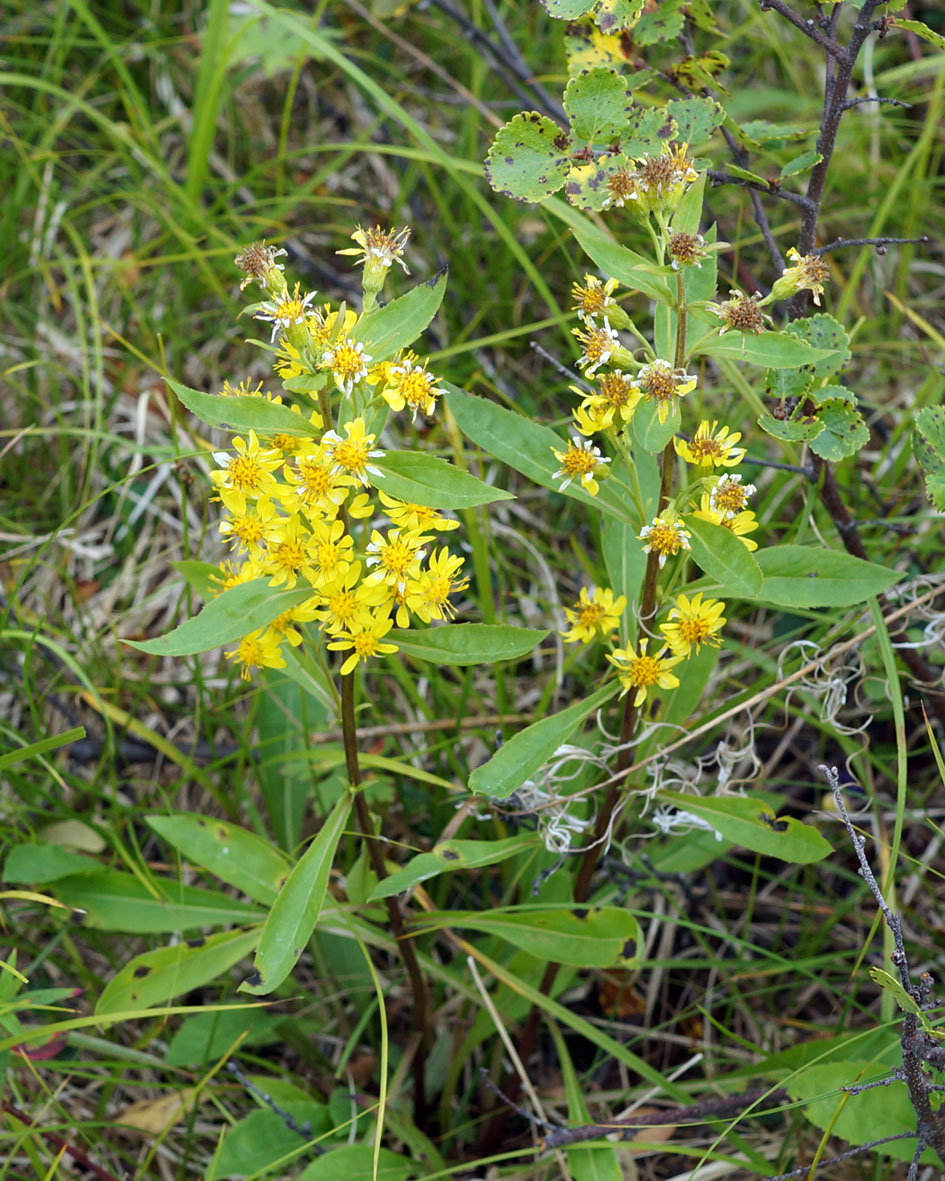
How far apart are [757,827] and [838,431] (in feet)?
2.47

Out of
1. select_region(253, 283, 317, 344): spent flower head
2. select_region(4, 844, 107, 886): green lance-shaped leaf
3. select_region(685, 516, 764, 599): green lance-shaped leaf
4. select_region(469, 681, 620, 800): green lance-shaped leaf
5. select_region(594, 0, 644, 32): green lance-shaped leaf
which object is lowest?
select_region(4, 844, 107, 886): green lance-shaped leaf

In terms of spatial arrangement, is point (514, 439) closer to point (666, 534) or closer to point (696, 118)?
point (666, 534)

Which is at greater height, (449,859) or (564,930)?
(449,859)

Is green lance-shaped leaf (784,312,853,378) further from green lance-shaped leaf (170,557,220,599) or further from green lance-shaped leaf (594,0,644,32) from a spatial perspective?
green lance-shaped leaf (170,557,220,599)

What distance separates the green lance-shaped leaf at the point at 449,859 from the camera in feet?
5.89

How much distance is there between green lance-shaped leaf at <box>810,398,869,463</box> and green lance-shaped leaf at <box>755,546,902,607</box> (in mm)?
208

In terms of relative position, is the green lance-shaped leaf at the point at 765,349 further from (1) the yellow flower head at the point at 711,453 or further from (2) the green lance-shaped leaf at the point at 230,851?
(2) the green lance-shaped leaf at the point at 230,851

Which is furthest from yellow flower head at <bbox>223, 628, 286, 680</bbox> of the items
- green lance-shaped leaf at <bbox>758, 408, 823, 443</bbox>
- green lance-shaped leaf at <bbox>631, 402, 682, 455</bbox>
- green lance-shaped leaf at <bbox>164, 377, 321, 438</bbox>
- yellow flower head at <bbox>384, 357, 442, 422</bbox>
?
green lance-shaped leaf at <bbox>758, 408, 823, 443</bbox>

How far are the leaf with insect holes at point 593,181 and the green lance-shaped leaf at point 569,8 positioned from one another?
9.7 inches

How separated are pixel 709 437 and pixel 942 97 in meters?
2.70

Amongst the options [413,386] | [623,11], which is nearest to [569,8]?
[623,11]

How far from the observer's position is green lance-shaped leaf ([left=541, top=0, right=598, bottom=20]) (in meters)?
1.79

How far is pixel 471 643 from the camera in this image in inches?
66.9

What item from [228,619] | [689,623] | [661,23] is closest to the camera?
[228,619]
